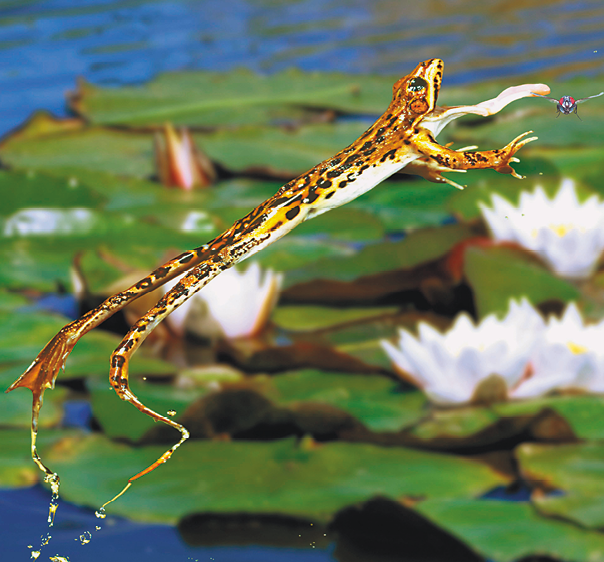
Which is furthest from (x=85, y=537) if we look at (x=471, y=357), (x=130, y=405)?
(x=471, y=357)

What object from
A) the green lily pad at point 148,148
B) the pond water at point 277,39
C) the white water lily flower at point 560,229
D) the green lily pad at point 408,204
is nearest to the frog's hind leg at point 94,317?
the white water lily flower at point 560,229

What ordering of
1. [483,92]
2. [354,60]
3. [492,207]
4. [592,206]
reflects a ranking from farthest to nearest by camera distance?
[354,60] < [483,92] < [492,207] < [592,206]

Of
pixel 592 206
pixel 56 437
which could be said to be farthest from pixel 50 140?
pixel 592 206

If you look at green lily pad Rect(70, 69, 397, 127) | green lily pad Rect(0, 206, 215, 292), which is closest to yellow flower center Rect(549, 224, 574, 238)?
green lily pad Rect(0, 206, 215, 292)

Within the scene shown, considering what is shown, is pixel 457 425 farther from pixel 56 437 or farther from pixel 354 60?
pixel 354 60

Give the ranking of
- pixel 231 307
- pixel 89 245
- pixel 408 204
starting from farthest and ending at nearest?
pixel 408 204 < pixel 89 245 < pixel 231 307

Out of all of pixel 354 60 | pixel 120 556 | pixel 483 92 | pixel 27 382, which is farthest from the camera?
pixel 354 60

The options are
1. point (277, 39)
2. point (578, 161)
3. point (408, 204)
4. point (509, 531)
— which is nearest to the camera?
point (509, 531)

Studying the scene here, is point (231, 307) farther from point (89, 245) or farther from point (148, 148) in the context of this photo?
point (148, 148)
